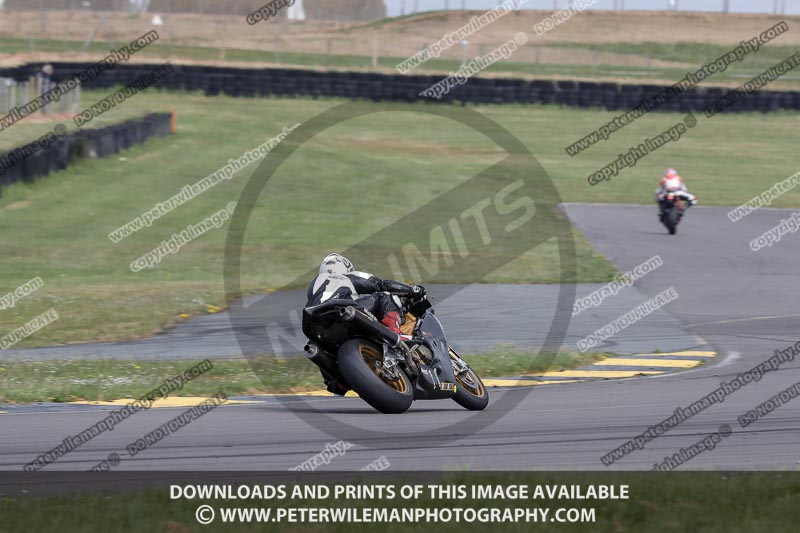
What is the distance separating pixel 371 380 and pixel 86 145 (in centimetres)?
2519

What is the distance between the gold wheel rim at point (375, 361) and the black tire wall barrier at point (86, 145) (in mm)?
18980

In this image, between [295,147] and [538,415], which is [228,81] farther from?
[538,415]

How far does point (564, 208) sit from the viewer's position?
98.0 feet

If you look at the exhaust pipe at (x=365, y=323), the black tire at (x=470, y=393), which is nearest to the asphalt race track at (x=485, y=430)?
the black tire at (x=470, y=393)

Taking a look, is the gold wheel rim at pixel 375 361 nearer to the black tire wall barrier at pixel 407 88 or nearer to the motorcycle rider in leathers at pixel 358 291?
the motorcycle rider in leathers at pixel 358 291

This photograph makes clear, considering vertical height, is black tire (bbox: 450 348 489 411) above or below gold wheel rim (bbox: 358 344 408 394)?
below

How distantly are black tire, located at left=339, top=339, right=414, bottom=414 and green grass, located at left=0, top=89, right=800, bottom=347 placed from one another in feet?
22.6

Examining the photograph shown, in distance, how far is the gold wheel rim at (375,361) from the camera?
9.36 m

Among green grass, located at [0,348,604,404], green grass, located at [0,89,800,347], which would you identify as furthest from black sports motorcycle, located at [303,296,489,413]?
green grass, located at [0,89,800,347]

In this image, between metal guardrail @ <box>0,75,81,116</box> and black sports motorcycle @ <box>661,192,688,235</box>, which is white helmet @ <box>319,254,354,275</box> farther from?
metal guardrail @ <box>0,75,81,116</box>

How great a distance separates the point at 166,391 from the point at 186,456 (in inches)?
139
